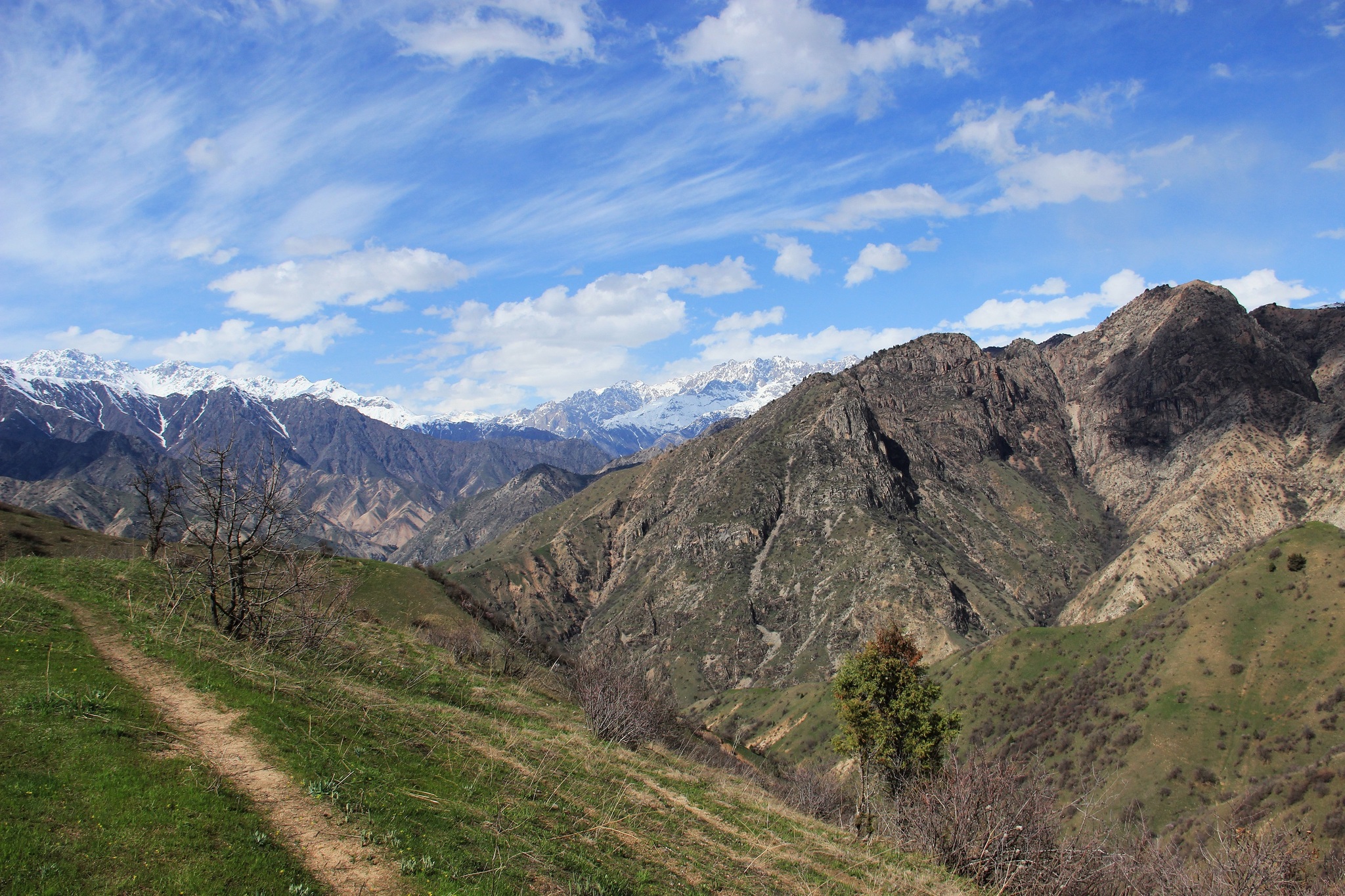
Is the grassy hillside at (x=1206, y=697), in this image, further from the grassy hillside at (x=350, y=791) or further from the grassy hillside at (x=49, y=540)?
the grassy hillside at (x=49, y=540)

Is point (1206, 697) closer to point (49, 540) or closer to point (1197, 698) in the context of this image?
point (1197, 698)

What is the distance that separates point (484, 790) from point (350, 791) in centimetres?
291

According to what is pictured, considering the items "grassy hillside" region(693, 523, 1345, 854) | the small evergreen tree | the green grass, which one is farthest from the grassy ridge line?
"grassy hillside" region(693, 523, 1345, 854)

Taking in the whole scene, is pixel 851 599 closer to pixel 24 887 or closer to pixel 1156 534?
pixel 1156 534

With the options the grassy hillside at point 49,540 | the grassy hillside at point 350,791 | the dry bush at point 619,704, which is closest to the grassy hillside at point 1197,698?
the dry bush at point 619,704

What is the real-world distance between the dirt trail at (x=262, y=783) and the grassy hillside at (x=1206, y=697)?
48.6 meters

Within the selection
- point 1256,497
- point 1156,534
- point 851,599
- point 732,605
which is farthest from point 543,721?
point 1256,497

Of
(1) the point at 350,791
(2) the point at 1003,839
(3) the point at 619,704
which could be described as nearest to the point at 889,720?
(3) the point at 619,704

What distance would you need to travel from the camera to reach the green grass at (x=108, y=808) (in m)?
7.61

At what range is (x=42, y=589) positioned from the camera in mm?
18641

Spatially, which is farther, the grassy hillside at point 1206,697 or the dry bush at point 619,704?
the grassy hillside at point 1206,697

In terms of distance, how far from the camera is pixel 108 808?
8.78 metres

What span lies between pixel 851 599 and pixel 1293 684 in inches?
3789

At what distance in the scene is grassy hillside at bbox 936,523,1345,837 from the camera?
54.9 metres
